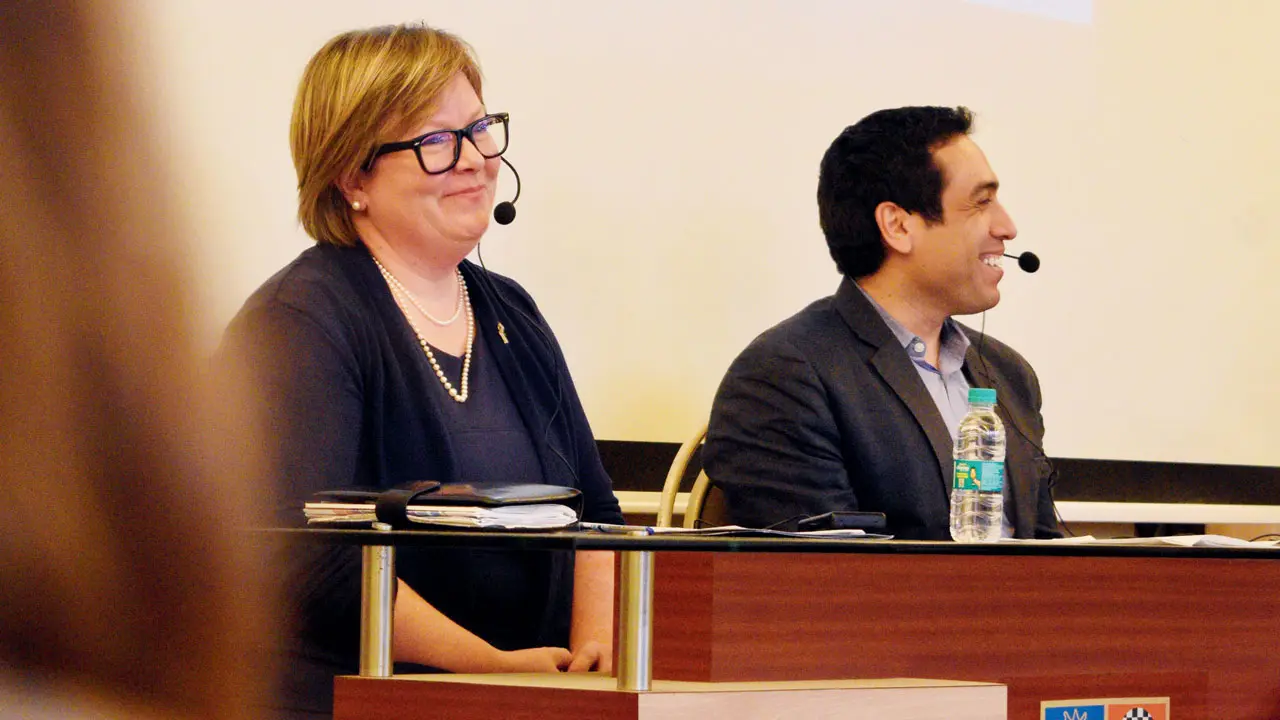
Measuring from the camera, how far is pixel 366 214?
2020mm

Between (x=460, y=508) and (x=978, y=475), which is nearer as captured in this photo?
(x=460, y=508)

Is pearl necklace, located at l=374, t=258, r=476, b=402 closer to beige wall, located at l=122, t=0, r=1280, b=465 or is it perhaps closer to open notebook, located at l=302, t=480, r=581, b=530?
beige wall, located at l=122, t=0, r=1280, b=465

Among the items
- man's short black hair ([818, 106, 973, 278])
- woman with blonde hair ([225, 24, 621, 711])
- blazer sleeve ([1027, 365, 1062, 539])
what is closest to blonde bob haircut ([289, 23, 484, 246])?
woman with blonde hair ([225, 24, 621, 711])

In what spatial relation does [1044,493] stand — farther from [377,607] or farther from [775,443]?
[377,607]

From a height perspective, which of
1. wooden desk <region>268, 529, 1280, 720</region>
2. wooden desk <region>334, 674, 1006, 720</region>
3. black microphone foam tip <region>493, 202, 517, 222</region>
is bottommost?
wooden desk <region>334, 674, 1006, 720</region>

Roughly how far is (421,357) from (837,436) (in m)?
0.76

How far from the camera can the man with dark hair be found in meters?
2.30

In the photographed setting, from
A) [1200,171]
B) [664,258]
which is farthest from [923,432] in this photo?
[1200,171]

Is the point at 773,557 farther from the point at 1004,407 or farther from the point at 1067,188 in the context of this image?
the point at 1067,188

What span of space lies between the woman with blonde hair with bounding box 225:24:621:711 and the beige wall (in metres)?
0.27

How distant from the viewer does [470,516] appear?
1.25 m

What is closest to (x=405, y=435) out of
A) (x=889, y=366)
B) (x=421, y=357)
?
(x=421, y=357)

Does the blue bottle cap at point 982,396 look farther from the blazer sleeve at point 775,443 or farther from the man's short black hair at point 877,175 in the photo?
the man's short black hair at point 877,175

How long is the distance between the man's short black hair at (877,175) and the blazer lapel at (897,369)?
133 millimetres
